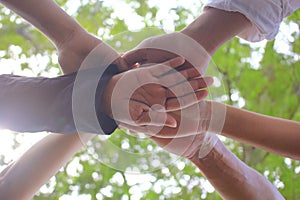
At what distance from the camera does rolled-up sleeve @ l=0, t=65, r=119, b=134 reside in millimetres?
685

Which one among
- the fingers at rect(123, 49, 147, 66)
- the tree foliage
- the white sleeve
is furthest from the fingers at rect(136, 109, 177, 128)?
the tree foliage

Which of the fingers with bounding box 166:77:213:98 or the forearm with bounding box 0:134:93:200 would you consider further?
the forearm with bounding box 0:134:93:200

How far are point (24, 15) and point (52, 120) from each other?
220 mm

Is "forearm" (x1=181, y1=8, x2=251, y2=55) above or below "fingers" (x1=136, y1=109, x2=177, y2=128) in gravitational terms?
above

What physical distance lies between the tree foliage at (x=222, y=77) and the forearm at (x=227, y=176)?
0.45 metres

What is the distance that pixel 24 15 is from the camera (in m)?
0.83

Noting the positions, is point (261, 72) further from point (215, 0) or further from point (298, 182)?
point (215, 0)

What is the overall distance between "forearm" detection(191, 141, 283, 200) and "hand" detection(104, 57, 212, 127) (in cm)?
15

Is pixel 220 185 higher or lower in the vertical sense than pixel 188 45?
lower

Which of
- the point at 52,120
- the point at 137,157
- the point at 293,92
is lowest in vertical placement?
the point at 293,92

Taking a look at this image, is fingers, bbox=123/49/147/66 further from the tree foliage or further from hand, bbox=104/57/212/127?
the tree foliage

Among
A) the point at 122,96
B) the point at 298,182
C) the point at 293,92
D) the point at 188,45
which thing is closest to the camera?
the point at 122,96

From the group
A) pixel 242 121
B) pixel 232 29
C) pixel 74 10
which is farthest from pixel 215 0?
pixel 74 10

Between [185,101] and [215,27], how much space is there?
171 mm
